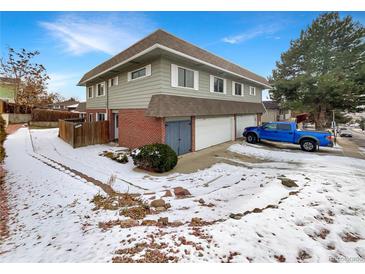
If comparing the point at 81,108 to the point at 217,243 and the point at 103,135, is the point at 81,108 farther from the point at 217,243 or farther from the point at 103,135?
the point at 217,243

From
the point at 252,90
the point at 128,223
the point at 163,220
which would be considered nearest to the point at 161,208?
the point at 163,220

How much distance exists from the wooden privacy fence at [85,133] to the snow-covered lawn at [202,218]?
15.9ft

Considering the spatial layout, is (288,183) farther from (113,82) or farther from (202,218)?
(113,82)

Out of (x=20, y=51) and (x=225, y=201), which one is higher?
(x=20, y=51)

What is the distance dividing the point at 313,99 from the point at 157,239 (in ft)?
79.0

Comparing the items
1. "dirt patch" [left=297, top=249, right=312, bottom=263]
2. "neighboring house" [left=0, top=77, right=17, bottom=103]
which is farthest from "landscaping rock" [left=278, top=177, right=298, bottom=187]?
"neighboring house" [left=0, top=77, right=17, bottom=103]

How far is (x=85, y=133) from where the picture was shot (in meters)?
13.2

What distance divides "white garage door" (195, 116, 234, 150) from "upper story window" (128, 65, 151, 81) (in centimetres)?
409

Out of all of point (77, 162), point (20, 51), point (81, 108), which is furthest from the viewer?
point (81, 108)

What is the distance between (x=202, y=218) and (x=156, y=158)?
165 inches

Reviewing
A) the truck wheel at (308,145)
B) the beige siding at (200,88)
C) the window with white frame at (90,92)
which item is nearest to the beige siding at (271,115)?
the beige siding at (200,88)

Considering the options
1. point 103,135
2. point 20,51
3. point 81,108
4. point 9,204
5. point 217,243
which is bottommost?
point 9,204
